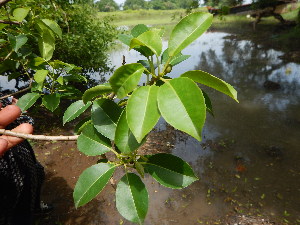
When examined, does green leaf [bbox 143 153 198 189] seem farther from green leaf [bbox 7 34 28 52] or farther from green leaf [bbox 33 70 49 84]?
green leaf [bbox 7 34 28 52]

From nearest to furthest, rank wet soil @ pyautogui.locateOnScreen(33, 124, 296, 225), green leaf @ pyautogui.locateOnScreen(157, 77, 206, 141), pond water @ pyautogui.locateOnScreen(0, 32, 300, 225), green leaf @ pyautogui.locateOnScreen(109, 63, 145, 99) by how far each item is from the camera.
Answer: green leaf @ pyautogui.locateOnScreen(157, 77, 206, 141) < green leaf @ pyautogui.locateOnScreen(109, 63, 145, 99) < wet soil @ pyautogui.locateOnScreen(33, 124, 296, 225) < pond water @ pyautogui.locateOnScreen(0, 32, 300, 225)

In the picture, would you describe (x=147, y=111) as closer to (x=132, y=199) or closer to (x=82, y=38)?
(x=132, y=199)

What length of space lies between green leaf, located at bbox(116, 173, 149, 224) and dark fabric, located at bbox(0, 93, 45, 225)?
1.19 meters

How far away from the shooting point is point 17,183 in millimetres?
1689

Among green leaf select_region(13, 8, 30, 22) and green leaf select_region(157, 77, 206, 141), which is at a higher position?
green leaf select_region(13, 8, 30, 22)

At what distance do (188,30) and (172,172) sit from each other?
0.43 metres

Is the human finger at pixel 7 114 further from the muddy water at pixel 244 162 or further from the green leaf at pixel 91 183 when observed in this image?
the muddy water at pixel 244 162

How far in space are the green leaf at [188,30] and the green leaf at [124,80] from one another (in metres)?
0.13

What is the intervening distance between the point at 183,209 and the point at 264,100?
563cm

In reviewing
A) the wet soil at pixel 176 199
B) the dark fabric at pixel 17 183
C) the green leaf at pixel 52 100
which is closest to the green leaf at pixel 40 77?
the green leaf at pixel 52 100

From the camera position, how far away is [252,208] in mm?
3924

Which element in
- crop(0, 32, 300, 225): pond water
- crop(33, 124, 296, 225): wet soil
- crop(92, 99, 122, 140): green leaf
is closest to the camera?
crop(92, 99, 122, 140): green leaf

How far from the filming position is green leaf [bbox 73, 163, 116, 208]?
682 millimetres

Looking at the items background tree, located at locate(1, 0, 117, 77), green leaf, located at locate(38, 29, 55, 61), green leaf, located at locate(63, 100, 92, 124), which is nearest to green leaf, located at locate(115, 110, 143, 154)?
green leaf, located at locate(63, 100, 92, 124)
